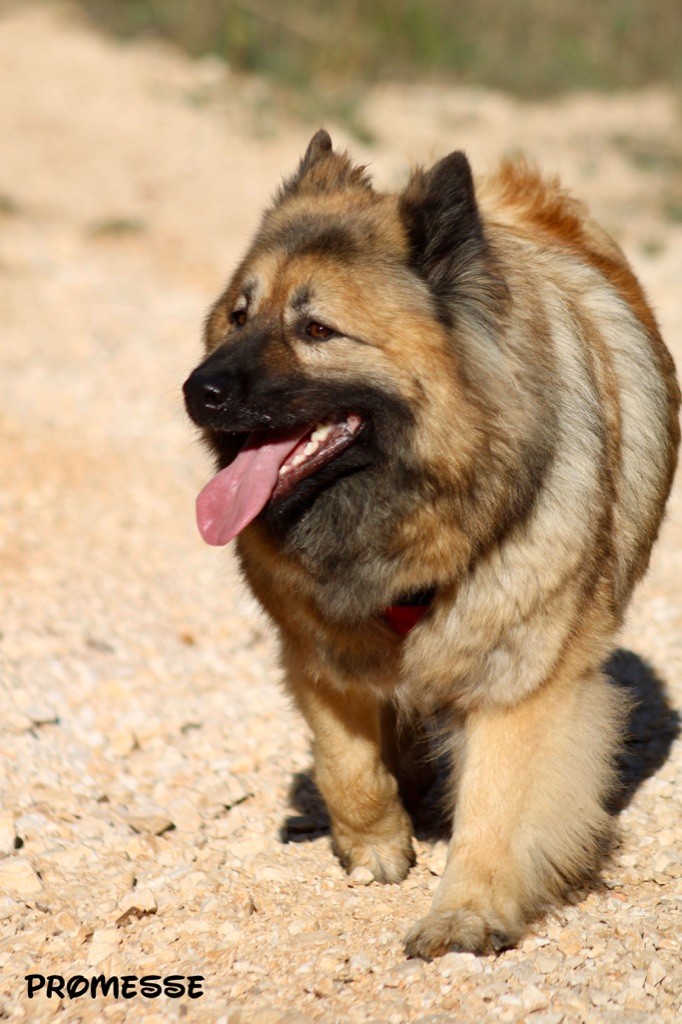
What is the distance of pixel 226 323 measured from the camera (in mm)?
3754

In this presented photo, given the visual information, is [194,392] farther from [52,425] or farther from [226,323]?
[52,425]

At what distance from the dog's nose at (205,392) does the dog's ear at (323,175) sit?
0.94 m

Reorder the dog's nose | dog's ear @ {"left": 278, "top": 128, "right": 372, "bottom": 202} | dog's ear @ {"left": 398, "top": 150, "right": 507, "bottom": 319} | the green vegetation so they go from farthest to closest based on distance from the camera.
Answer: the green vegetation, dog's ear @ {"left": 278, "top": 128, "right": 372, "bottom": 202}, dog's ear @ {"left": 398, "top": 150, "right": 507, "bottom": 319}, the dog's nose

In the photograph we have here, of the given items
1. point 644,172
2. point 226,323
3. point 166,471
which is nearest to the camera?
point 226,323

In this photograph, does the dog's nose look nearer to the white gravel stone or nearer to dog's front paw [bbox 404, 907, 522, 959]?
dog's front paw [bbox 404, 907, 522, 959]

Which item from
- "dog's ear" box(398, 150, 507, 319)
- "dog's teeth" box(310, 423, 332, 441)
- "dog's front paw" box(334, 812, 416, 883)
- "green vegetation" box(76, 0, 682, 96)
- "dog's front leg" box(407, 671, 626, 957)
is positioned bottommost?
"dog's front paw" box(334, 812, 416, 883)

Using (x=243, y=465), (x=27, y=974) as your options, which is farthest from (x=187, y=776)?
(x=243, y=465)

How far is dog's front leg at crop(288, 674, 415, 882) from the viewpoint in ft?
12.9

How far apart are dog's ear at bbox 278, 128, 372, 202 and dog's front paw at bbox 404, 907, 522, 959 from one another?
7.40ft

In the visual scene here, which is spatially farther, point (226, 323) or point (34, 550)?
point (34, 550)

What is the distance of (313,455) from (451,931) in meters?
1.41

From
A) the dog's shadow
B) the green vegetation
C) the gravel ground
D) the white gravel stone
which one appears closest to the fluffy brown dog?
the gravel ground

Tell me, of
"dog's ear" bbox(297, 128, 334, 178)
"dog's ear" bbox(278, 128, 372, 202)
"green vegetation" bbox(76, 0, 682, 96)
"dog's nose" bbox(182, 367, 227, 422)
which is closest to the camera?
"dog's nose" bbox(182, 367, 227, 422)

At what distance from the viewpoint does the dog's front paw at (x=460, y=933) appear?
338 centimetres
